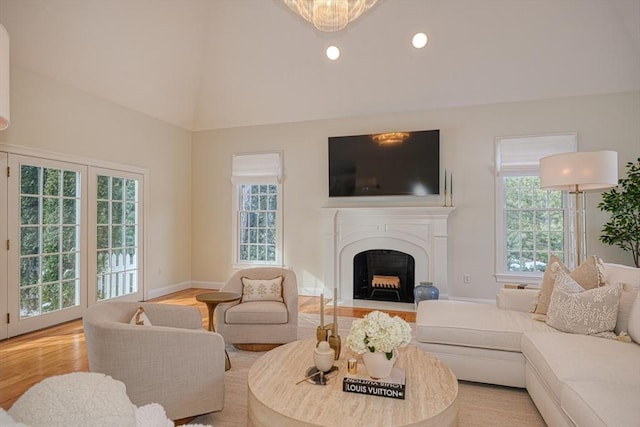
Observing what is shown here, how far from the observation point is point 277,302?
3570 mm

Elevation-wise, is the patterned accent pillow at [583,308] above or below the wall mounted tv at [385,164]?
below

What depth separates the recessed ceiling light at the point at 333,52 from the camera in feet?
16.8

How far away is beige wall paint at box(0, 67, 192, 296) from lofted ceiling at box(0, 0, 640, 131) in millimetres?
192

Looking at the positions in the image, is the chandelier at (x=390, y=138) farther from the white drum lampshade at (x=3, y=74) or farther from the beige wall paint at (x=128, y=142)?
the white drum lampshade at (x=3, y=74)

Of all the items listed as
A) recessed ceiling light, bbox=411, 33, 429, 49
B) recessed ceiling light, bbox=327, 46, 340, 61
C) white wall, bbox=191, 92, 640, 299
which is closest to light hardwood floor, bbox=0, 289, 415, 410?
white wall, bbox=191, 92, 640, 299

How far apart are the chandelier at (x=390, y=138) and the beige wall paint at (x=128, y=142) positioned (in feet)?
11.3

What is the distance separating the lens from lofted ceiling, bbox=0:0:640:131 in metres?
4.18

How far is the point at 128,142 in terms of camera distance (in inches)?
208

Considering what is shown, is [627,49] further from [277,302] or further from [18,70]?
[18,70]

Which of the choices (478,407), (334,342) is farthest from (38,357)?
(478,407)

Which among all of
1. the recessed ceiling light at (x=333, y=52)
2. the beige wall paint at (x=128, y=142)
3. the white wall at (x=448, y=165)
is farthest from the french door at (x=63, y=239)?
the recessed ceiling light at (x=333, y=52)

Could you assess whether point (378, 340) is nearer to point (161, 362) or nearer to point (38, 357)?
point (161, 362)

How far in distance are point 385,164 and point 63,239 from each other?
14.5ft

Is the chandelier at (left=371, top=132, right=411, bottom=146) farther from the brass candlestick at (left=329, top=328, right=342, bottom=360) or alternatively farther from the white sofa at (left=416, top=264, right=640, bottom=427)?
the brass candlestick at (left=329, top=328, right=342, bottom=360)
